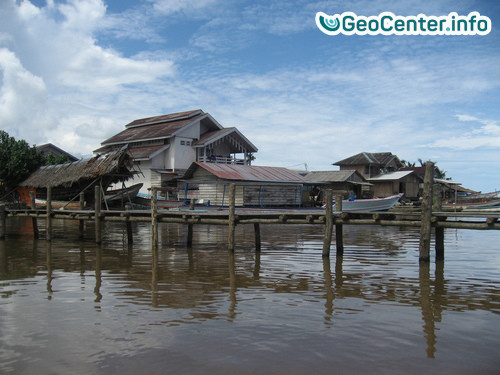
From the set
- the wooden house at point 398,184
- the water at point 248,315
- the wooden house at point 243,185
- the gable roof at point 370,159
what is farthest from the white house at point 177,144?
the water at point 248,315

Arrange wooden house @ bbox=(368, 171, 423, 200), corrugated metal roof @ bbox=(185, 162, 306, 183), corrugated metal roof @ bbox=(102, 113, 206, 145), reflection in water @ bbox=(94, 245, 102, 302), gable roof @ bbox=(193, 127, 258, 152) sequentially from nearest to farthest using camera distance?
reflection in water @ bbox=(94, 245, 102, 302) → corrugated metal roof @ bbox=(185, 162, 306, 183) → corrugated metal roof @ bbox=(102, 113, 206, 145) → gable roof @ bbox=(193, 127, 258, 152) → wooden house @ bbox=(368, 171, 423, 200)

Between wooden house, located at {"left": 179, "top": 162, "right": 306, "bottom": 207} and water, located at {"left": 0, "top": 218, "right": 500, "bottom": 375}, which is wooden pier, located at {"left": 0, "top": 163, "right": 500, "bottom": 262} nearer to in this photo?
water, located at {"left": 0, "top": 218, "right": 500, "bottom": 375}

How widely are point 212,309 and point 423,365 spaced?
136 inches

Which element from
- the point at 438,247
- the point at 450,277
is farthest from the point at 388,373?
the point at 438,247

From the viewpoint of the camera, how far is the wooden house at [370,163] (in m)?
46.7

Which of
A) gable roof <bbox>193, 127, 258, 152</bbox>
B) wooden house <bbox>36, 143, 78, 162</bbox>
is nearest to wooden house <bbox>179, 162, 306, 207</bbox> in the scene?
gable roof <bbox>193, 127, 258, 152</bbox>

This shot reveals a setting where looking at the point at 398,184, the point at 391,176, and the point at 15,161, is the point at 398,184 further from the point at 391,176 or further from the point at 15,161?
the point at 15,161

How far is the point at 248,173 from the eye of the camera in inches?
1219

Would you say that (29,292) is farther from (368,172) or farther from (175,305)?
(368,172)

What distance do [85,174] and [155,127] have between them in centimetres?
1539

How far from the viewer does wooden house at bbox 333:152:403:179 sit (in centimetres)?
4669

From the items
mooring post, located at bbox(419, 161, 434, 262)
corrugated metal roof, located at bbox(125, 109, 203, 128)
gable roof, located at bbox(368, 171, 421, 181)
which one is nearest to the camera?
mooring post, located at bbox(419, 161, 434, 262)

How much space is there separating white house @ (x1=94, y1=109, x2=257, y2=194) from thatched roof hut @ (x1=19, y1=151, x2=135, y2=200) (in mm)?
7812

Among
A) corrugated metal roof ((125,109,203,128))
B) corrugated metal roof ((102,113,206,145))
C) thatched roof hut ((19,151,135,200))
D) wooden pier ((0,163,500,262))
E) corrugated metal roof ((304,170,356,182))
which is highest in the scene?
corrugated metal roof ((125,109,203,128))
